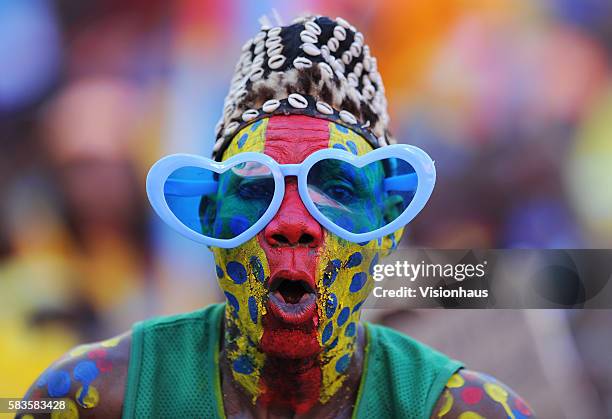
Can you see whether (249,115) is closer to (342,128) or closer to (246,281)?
(342,128)

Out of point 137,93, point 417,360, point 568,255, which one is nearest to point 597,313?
point 568,255

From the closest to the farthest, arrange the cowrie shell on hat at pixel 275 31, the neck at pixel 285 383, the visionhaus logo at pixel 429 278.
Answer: the neck at pixel 285 383 → the cowrie shell on hat at pixel 275 31 → the visionhaus logo at pixel 429 278

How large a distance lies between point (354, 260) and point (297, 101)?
0.26m

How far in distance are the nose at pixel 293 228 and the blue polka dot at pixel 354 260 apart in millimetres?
66

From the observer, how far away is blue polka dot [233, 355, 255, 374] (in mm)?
1232

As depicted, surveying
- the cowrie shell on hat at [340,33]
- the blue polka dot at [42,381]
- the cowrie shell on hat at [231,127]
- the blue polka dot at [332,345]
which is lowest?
the blue polka dot at [42,381]

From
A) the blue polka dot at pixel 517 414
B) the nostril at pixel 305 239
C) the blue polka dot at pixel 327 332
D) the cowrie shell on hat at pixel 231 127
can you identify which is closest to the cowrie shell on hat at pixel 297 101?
the cowrie shell on hat at pixel 231 127

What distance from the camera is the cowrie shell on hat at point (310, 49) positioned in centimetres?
125

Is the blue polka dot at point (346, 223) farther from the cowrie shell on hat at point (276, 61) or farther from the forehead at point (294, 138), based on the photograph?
the cowrie shell on hat at point (276, 61)

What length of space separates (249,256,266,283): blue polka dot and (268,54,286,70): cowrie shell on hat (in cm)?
31

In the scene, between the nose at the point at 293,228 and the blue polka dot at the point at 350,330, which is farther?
the blue polka dot at the point at 350,330

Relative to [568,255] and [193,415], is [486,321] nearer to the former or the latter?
[568,255]

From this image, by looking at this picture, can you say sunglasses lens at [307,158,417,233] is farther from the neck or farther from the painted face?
the neck

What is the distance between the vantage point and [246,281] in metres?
1.16
